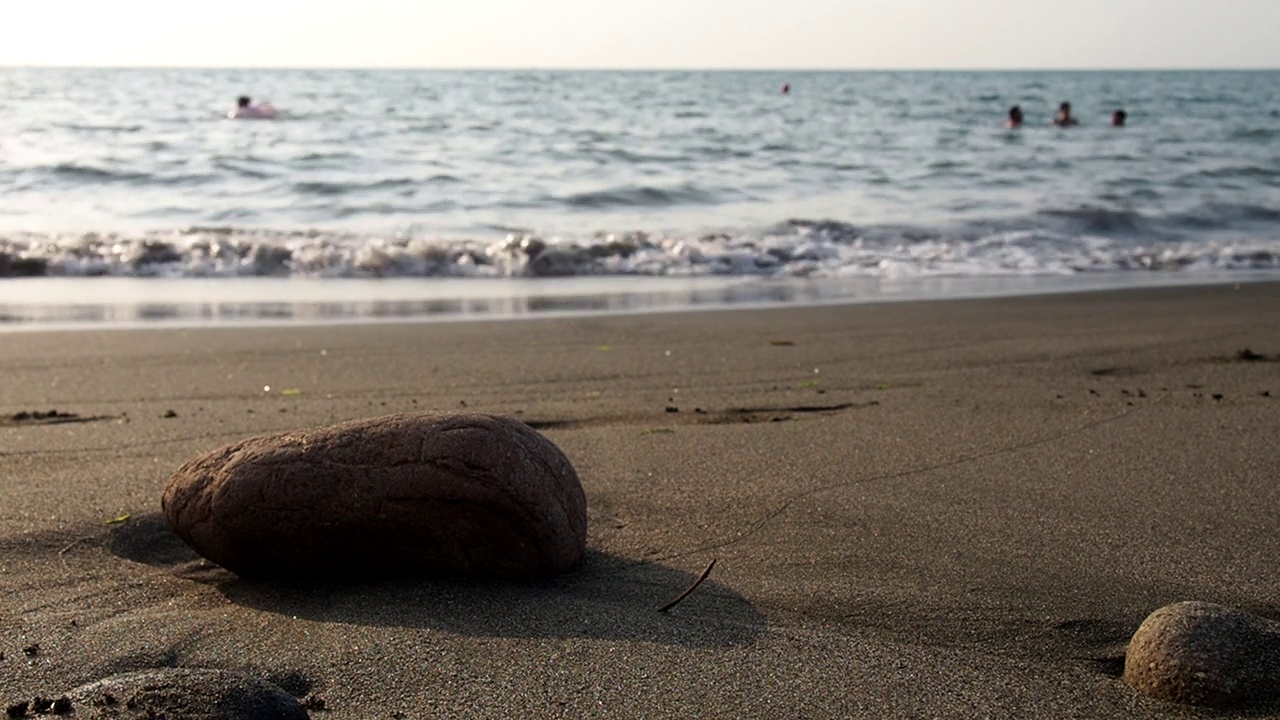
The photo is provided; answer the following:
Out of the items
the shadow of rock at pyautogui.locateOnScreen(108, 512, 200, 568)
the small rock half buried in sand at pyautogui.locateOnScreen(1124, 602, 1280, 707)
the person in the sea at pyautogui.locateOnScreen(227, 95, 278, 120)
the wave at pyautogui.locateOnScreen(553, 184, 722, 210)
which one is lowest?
the wave at pyautogui.locateOnScreen(553, 184, 722, 210)

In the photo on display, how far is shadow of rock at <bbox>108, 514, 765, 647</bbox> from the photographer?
8.66 ft

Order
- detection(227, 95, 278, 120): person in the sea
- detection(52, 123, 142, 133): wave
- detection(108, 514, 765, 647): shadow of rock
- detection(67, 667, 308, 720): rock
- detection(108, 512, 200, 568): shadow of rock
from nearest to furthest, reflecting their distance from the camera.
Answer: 1. detection(67, 667, 308, 720): rock
2. detection(108, 514, 765, 647): shadow of rock
3. detection(108, 512, 200, 568): shadow of rock
4. detection(52, 123, 142, 133): wave
5. detection(227, 95, 278, 120): person in the sea

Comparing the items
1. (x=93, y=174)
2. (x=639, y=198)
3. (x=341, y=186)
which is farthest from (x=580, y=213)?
(x=93, y=174)

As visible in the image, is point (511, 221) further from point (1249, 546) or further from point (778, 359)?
point (1249, 546)

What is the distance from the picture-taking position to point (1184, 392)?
16.8 ft

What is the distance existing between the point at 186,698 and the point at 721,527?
1664mm

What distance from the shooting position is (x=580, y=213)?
43.2 feet

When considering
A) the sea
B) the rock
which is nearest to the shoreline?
the sea

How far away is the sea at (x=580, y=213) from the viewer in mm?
8883

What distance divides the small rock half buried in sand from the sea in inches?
218

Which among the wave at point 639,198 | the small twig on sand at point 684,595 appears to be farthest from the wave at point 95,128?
the small twig on sand at point 684,595

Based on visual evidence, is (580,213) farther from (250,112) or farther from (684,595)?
(250,112)

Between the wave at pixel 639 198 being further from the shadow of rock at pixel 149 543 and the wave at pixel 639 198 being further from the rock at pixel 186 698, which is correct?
the rock at pixel 186 698

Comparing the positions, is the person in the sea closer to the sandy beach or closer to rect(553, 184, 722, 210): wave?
rect(553, 184, 722, 210): wave
